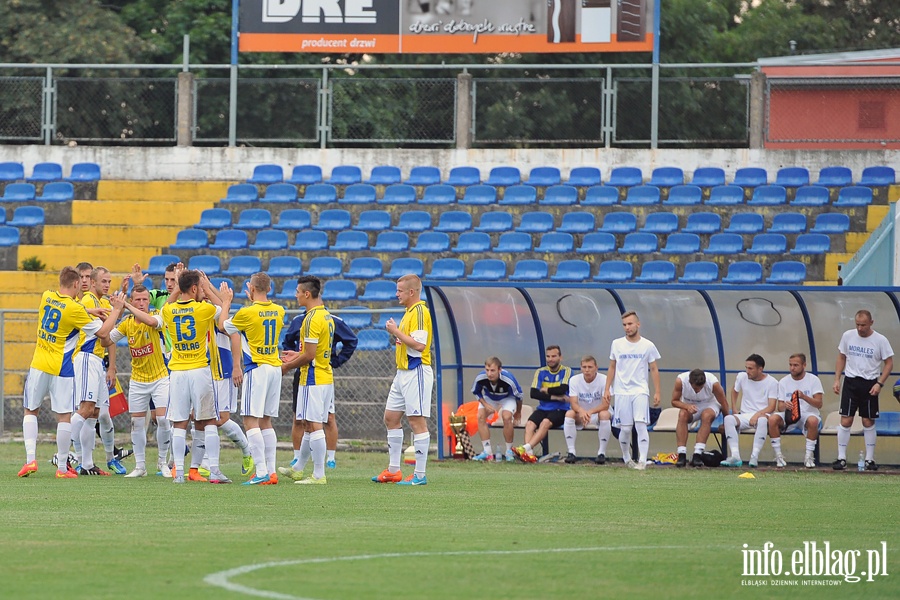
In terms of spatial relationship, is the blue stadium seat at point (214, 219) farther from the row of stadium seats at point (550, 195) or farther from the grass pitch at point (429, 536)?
the grass pitch at point (429, 536)

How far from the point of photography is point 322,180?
28.0 m

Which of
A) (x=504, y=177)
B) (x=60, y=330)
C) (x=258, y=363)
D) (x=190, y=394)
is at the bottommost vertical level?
(x=190, y=394)

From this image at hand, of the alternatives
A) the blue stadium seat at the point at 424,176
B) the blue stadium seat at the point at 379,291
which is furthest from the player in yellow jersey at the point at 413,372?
the blue stadium seat at the point at 424,176

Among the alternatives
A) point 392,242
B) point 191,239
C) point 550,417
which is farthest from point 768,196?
point 191,239

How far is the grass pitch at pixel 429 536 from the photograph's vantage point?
7.02 metres

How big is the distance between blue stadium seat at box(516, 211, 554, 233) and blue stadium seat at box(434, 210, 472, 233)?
1000 mm

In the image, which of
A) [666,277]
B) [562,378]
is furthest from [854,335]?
[666,277]

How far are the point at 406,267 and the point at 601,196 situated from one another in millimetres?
4388

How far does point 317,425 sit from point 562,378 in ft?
19.6

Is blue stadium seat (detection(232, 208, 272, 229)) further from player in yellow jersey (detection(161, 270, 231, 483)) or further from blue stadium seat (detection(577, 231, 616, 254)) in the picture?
player in yellow jersey (detection(161, 270, 231, 483))

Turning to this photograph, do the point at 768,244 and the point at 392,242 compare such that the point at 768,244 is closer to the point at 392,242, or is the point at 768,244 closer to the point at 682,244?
the point at 682,244

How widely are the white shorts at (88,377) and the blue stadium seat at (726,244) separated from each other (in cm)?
1362

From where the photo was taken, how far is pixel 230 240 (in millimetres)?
26312

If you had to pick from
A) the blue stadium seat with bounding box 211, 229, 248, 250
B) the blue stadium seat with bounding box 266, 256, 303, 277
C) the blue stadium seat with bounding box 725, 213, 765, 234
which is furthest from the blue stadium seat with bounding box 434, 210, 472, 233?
the blue stadium seat with bounding box 725, 213, 765, 234
